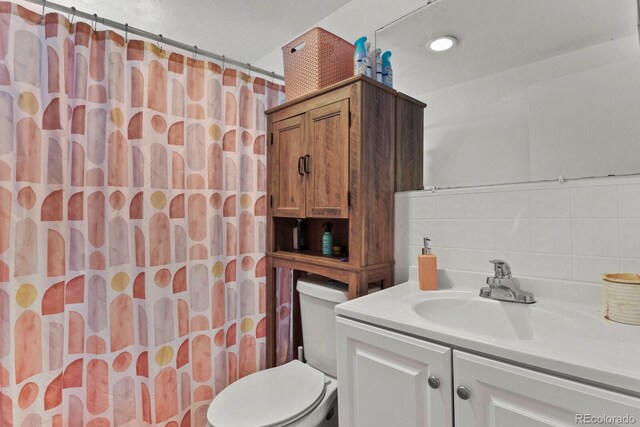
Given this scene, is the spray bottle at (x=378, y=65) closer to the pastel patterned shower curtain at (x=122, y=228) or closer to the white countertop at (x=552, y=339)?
the pastel patterned shower curtain at (x=122, y=228)

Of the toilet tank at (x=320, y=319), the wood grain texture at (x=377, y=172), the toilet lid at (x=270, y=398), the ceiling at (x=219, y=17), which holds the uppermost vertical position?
the ceiling at (x=219, y=17)

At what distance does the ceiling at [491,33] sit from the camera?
997mm

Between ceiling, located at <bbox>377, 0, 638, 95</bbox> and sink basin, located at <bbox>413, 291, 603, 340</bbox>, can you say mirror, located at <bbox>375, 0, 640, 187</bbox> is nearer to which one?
ceiling, located at <bbox>377, 0, 638, 95</bbox>

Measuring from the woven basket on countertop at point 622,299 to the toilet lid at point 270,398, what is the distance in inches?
40.1

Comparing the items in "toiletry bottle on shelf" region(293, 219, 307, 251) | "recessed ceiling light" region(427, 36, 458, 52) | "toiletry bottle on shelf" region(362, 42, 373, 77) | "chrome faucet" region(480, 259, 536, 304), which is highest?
"recessed ceiling light" region(427, 36, 458, 52)

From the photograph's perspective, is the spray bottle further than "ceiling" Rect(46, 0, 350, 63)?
No

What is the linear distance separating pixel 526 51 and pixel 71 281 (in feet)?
6.57

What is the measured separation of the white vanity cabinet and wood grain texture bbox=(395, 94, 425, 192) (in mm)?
719

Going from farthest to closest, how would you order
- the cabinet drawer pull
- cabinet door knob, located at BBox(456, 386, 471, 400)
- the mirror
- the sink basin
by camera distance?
the cabinet drawer pull → the mirror → the sink basin → cabinet door knob, located at BBox(456, 386, 471, 400)

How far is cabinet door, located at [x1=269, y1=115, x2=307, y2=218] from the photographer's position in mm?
1501

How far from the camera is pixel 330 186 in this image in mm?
1350

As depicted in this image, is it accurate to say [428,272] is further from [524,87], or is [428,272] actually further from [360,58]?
[360,58]

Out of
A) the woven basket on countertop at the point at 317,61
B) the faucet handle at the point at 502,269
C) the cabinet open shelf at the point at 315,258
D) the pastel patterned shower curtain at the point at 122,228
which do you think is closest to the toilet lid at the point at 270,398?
the pastel patterned shower curtain at the point at 122,228

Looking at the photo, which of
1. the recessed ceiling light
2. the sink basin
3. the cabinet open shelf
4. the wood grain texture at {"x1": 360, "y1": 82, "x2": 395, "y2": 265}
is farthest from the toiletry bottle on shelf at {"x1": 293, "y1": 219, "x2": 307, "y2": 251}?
the recessed ceiling light
